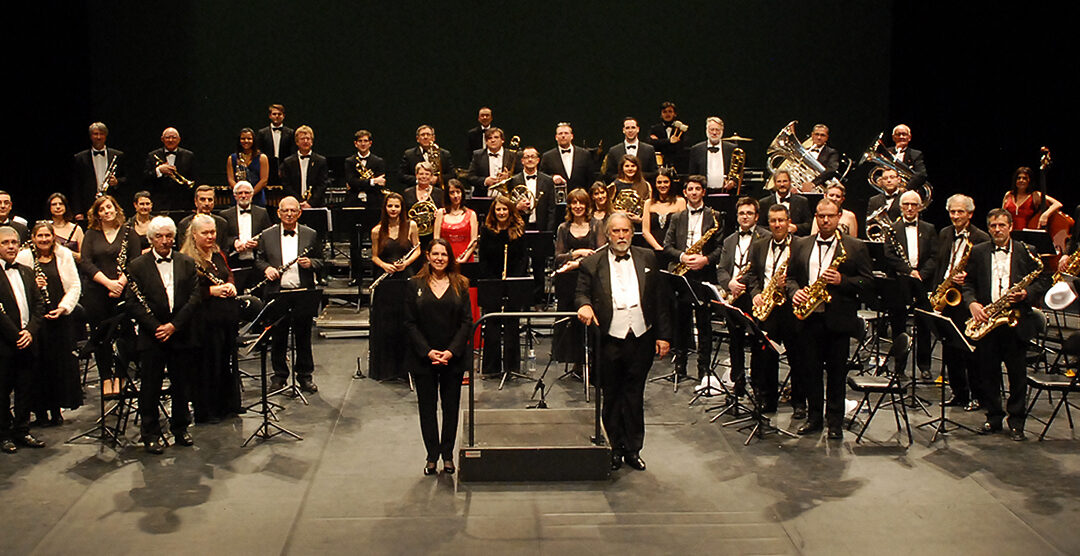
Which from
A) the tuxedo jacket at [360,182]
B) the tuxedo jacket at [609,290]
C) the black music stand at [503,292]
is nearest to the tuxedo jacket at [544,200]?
the black music stand at [503,292]

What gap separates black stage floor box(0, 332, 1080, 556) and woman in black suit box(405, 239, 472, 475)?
51 cm

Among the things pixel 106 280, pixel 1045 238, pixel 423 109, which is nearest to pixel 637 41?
pixel 423 109

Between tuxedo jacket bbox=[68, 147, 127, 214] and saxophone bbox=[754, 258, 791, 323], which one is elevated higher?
tuxedo jacket bbox=[68, 147, 127, 214]

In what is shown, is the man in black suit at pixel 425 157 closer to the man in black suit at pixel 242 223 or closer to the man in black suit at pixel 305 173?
the man in black suit at pixel 305 173

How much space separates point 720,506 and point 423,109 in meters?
9.38

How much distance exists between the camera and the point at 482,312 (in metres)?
9.24

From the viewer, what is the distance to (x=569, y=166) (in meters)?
11.3

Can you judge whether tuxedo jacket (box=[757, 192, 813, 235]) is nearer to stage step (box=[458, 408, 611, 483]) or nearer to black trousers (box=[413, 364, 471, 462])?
stage step (box=[458, 408, 611, 483])

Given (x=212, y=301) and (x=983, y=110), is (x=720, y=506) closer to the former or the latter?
(x=212, y=301)

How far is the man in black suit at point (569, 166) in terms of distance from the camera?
36.8 ft

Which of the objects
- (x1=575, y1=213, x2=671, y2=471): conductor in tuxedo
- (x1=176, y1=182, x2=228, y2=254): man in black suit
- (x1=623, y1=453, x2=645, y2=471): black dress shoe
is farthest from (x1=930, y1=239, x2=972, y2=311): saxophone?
(x1=176, y1=182, x2=228, y2=254): man in black suit

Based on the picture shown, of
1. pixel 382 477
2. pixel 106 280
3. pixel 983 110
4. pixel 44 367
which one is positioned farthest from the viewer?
pixel 983 110

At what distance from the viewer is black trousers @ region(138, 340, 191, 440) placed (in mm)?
7281

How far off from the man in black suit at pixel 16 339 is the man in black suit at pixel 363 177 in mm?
4508
